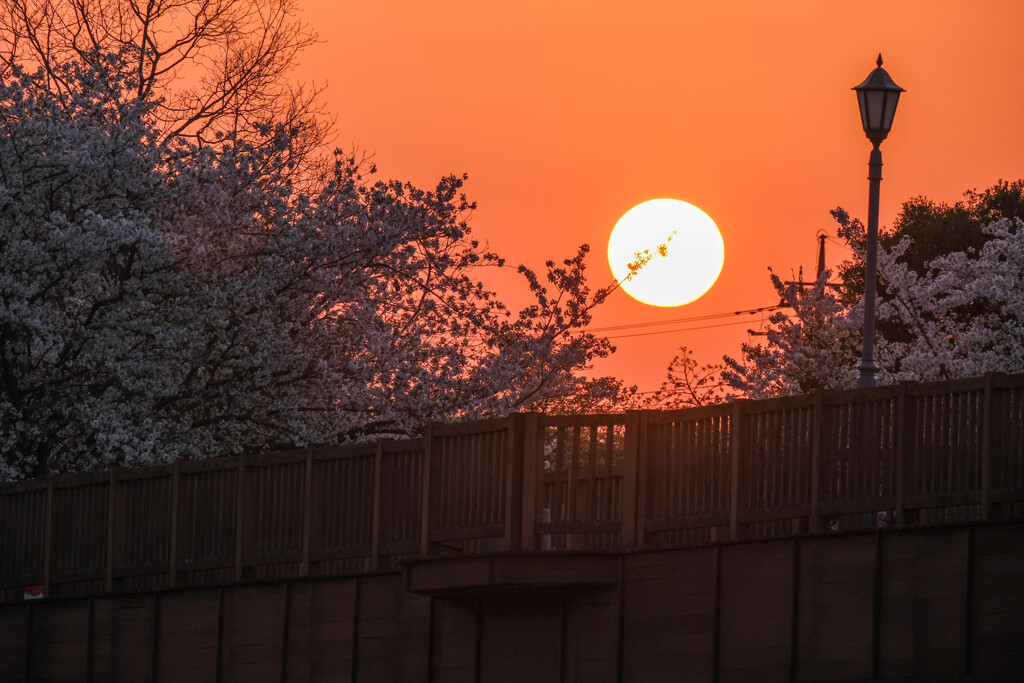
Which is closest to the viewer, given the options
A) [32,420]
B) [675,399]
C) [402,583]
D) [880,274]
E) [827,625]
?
[827,625]

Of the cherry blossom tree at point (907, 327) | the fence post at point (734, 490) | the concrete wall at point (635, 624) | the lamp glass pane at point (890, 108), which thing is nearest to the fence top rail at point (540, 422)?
the fence post at point (734, 490)

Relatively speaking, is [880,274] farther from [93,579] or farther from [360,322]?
[93,579]

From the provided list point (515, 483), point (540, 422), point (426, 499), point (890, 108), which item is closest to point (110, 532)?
point (426, 499)

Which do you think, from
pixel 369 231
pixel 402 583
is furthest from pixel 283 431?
pixel 402 583

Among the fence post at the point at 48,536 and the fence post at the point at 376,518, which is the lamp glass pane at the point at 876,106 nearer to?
the fence post at the point at 376,518

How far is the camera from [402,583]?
23.8m

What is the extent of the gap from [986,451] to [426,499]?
7373 millimetres

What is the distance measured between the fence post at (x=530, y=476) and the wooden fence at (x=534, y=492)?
22 mm

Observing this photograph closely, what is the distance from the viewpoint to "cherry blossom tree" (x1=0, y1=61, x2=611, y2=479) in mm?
31734

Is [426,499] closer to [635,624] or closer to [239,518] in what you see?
[635,624]

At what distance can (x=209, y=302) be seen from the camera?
3247 cm

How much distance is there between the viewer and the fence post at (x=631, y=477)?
71.1 ft

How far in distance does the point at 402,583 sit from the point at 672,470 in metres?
4.13

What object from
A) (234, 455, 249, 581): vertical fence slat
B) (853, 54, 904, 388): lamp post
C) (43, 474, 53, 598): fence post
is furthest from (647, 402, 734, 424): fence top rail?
(43, 474, 53, 598): fence post
